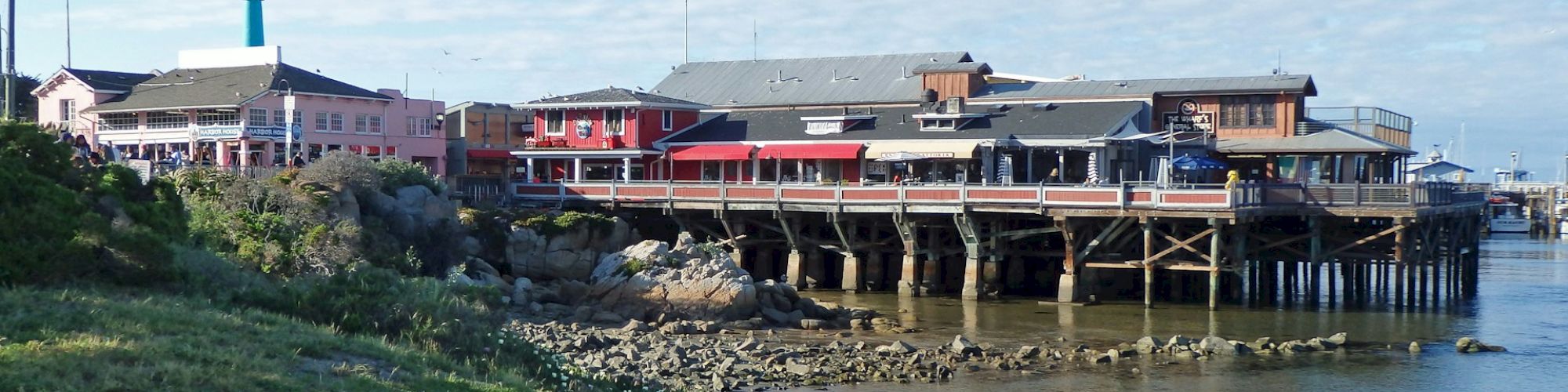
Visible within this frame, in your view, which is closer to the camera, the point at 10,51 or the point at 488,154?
the point at 10,51

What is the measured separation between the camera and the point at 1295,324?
37.0 m

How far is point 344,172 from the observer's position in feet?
126

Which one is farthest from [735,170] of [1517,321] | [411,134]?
[1517,321]

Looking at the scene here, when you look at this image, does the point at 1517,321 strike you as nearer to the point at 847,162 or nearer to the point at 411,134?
the point at 847,162

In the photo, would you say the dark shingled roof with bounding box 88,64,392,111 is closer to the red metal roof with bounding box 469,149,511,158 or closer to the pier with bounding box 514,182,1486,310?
the red metal roof with bounding box 469,149,511,158

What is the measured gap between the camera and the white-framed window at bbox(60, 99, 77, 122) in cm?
5306

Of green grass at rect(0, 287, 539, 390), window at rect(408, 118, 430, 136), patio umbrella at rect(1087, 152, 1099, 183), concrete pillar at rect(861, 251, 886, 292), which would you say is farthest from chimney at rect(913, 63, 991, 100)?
A: green grass at rect(0, 287, 539, 390)

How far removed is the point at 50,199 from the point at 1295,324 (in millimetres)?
28145

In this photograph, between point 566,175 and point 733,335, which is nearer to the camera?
point 733,335

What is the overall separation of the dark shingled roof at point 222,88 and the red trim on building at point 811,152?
557 inches

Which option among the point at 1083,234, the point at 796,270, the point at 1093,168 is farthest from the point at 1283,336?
the point at 796,270

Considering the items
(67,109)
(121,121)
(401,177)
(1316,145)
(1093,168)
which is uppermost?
(67,109)

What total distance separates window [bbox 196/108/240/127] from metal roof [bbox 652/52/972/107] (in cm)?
1981

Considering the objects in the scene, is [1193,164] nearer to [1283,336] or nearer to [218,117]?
[1283,336]
